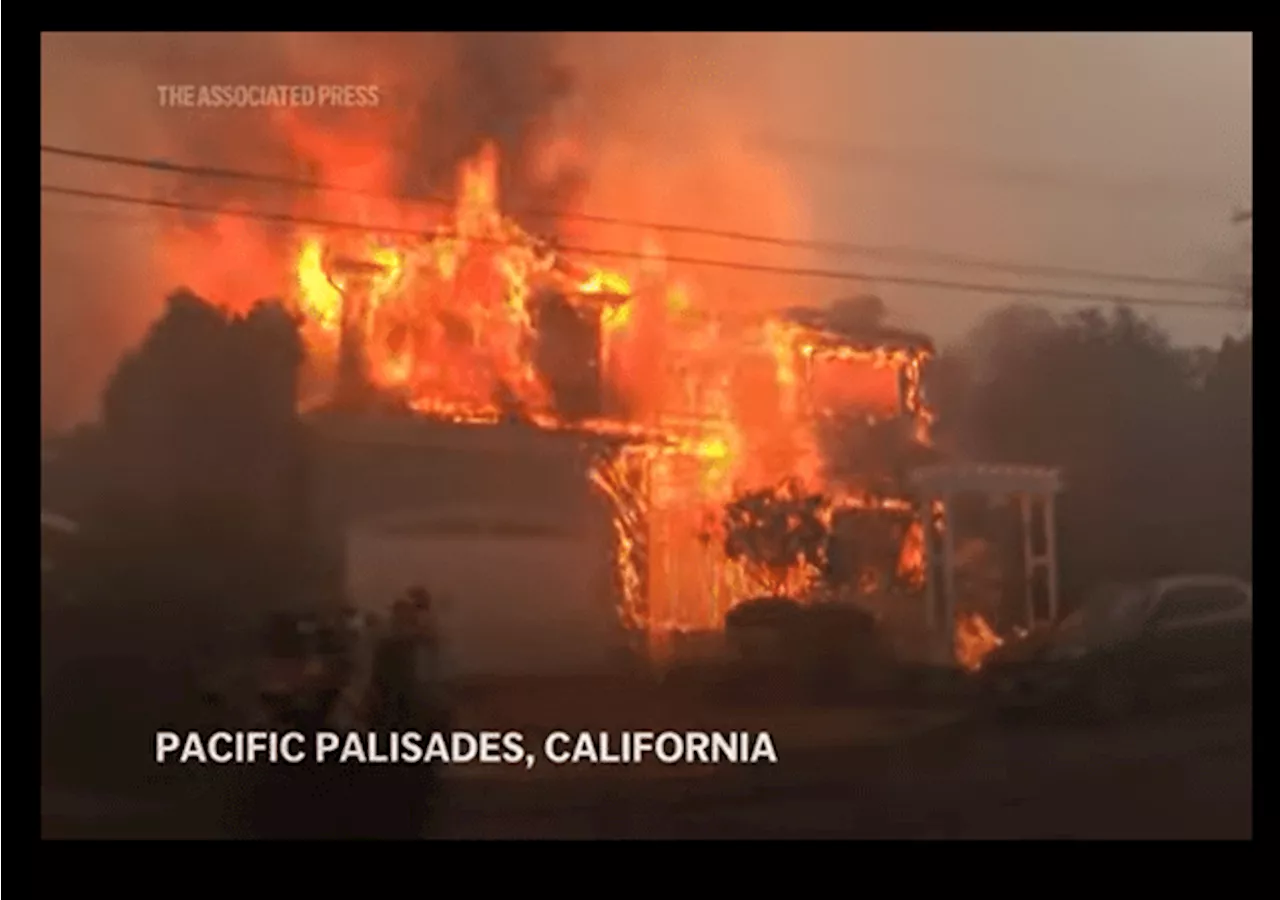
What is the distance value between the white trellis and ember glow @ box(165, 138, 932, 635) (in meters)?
0.04

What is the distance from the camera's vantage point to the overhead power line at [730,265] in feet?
9.91

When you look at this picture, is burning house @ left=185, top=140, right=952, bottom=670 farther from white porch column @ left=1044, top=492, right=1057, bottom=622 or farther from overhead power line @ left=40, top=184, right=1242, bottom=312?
white porch column @ left=1044, top=492, right=1057, bottom=622

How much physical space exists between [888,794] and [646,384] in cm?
99

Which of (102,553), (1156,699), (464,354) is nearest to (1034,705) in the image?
(1156,699)

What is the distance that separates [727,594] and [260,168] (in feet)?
4.23

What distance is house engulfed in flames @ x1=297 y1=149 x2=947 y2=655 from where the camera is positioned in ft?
9.99

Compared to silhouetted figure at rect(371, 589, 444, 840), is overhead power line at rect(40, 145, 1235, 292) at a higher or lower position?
higher

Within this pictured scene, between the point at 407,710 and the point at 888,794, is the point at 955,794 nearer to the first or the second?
the point at 888,794

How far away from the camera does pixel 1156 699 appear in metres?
3.11

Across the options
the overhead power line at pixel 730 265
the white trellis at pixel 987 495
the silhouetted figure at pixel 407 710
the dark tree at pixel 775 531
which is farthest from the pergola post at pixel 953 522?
the silhouetted figure at pixel 407 710

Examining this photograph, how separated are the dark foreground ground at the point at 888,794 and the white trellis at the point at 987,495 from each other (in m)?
0.25

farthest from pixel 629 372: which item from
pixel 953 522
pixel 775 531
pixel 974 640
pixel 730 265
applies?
pixel 974 640

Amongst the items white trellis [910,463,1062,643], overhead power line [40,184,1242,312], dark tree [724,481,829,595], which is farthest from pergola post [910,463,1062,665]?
overhead power line [40,184,1242,312]
